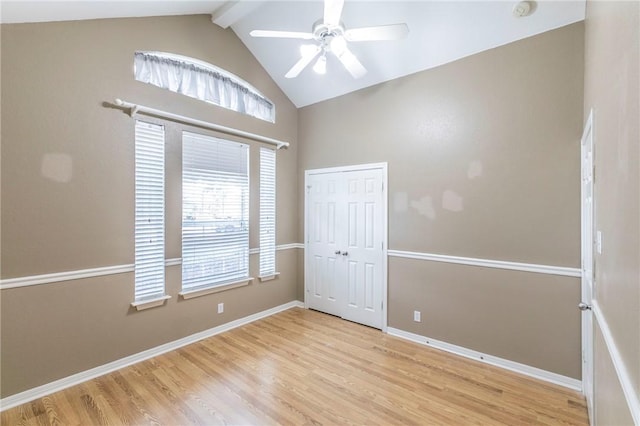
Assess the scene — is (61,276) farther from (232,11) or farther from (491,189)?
(491,189)

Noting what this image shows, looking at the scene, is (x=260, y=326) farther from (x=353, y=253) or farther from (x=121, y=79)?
(x=121, y=79)

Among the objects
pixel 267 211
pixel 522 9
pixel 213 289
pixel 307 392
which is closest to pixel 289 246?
pixel 267 211

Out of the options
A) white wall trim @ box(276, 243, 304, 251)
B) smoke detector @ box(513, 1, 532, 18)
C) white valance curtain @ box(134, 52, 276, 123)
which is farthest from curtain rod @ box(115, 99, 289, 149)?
smoke detector @ box(513, 1, 532, 18)

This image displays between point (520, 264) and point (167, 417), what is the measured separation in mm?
3179

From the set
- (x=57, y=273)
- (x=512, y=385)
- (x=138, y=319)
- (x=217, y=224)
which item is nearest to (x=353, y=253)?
(x=217, y=224)

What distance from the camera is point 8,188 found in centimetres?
219

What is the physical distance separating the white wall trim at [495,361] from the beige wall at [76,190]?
252 cm

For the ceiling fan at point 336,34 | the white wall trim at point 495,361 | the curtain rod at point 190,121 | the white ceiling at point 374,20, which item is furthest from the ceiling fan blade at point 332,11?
the white wall trim at point 495,361

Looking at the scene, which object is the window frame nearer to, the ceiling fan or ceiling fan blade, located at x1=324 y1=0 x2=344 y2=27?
the ceiling fan

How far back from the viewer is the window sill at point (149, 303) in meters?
2.88

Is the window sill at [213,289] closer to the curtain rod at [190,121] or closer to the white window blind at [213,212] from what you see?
the white window blind at [213,212]

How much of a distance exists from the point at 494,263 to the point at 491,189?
2.37 feet

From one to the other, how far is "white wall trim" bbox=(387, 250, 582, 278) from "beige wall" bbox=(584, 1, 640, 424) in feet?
3.72

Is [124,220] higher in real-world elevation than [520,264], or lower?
higher
